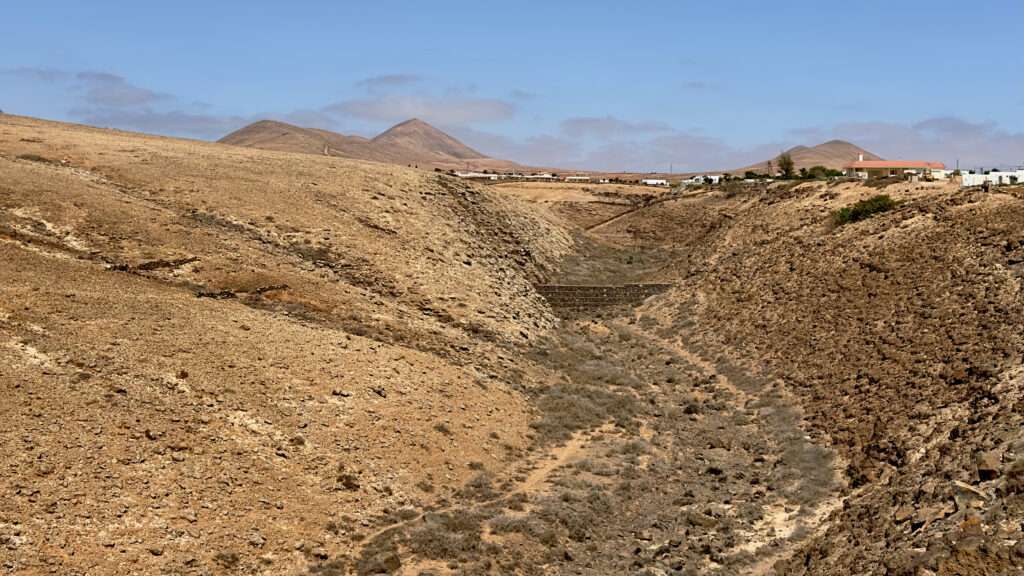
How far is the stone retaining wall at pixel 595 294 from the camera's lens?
4266 cm

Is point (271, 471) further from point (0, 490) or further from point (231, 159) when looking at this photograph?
point (231, 159)

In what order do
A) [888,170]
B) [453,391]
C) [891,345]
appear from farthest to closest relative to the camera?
1. [888,170]
2. [891,345]
3. [453,391]

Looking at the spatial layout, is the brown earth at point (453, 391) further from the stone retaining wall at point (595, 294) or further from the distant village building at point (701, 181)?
the distant village building at point (701, 181)

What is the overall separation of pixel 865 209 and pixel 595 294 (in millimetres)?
14815

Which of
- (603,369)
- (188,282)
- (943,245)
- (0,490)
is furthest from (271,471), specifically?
(943,245)

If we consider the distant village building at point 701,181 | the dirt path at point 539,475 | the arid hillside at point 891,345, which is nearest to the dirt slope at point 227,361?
the dirt path at point 539,475

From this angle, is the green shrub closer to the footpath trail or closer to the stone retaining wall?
the stone retaining wall

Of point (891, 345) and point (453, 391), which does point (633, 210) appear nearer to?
point (891, 345)

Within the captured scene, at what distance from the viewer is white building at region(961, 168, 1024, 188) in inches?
1730

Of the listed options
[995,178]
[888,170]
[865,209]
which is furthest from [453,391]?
[888,170]

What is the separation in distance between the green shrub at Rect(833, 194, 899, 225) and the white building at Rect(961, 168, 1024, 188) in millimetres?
5185

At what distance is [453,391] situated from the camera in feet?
85.4

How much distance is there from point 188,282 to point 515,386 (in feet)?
40.0

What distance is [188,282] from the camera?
1092 inches
